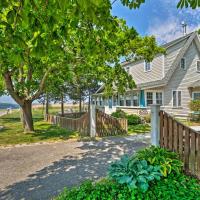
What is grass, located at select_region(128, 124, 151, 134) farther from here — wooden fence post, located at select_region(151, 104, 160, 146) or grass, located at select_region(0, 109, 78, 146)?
wooden fence post, located at select_region(151, 104, 160, 146)

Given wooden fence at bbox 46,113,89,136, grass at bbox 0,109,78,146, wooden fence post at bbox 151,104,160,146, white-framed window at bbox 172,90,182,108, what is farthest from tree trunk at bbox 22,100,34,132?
white-framed window at bbox 172,90,182,108

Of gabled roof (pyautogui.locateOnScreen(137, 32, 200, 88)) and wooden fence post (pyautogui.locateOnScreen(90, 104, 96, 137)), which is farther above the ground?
gabled roof (pyautogui.locateOnScreen(137, 32, 200, 88))

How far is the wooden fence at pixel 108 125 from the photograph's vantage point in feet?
45.5

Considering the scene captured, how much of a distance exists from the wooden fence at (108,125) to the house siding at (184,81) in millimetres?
9878

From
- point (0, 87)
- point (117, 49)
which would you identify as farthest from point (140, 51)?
point (0, 87)

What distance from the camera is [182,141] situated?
5777 millimetres

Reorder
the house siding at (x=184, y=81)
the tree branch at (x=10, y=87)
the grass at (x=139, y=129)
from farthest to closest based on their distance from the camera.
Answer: the house siding at (x=184, y=81), the grass at (x=139, y=129), the tree branch at (x=10, y=87)

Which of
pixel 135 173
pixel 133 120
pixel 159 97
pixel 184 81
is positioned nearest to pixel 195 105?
pixel 184 81

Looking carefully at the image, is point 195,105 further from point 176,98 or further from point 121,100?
point 121,100

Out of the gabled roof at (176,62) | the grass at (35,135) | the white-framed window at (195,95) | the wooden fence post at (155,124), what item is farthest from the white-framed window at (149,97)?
the wooden fence post at (155,124)

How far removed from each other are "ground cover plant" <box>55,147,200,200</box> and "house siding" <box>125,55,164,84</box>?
62.3 feet

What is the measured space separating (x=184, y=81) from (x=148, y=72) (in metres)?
4.10

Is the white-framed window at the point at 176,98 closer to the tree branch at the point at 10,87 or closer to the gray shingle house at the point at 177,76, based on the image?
the gray shingle house at the point at 177,76

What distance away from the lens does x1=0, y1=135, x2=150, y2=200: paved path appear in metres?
5.82
